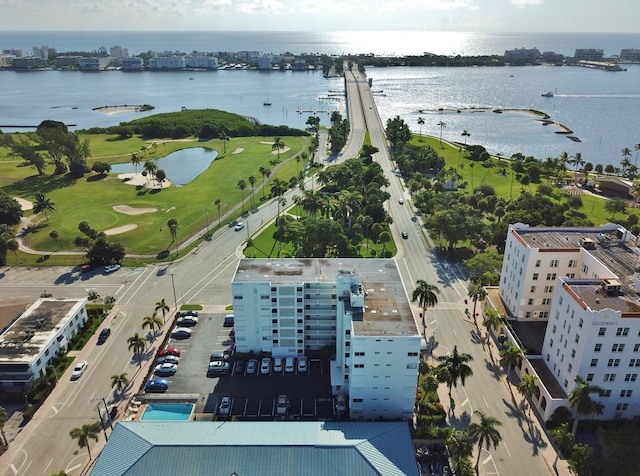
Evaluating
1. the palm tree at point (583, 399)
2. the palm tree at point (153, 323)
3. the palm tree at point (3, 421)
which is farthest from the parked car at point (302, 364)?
the palm tree at point (3, 421)

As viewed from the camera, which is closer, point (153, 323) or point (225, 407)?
point (225, 407)

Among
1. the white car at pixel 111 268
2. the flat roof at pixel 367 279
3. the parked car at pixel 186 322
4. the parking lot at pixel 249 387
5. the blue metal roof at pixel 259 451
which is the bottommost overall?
the parking lot at pixel 249 387

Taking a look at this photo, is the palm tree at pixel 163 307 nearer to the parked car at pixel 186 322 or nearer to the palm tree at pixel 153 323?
the palm tree at pixel 153 323

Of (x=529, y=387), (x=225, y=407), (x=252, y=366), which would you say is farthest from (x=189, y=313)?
(x=529, y=387)

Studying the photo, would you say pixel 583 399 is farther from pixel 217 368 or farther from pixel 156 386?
pixel 156 386

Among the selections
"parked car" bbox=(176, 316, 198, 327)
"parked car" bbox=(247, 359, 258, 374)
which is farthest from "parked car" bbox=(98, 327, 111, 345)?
"parked car" bbox=(247, 359, 258, 374)

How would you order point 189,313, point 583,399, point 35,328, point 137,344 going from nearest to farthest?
point 583,399 < point 137,344 < point 35,328 < point 189,313
